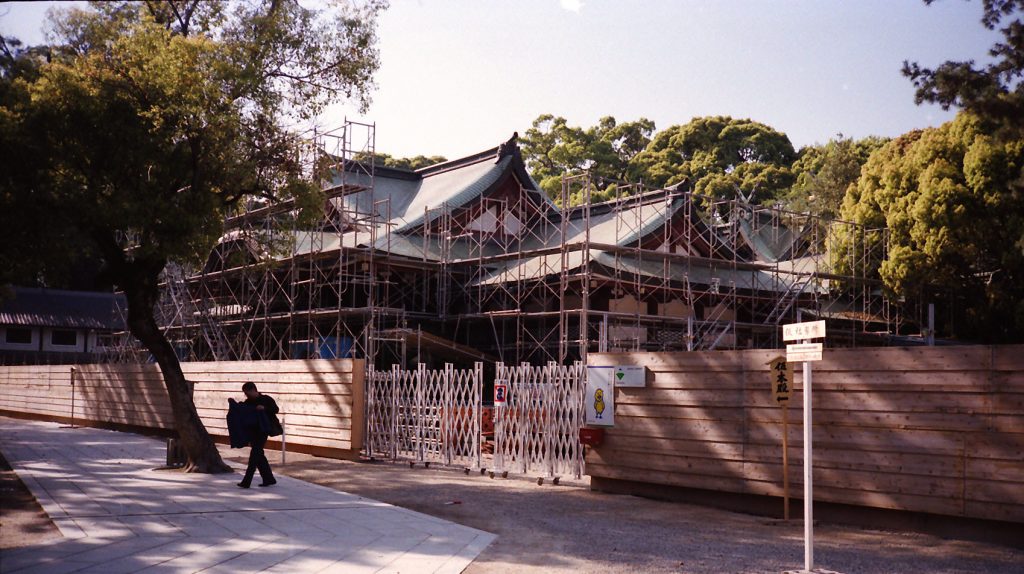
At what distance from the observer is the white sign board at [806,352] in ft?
25.9

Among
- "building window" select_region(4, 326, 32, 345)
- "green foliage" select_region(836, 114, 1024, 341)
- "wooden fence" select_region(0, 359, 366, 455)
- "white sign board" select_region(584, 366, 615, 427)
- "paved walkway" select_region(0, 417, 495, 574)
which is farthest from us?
"building window" select_region(4, 326, 32, 345)

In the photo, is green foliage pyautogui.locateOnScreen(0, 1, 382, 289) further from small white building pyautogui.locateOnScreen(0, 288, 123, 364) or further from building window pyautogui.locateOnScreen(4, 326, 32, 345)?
building window pyautogui.locateOnScreen(4, 326, 32, 345)

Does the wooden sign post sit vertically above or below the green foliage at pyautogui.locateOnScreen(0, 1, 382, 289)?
below

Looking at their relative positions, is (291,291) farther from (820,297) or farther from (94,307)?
(94,307)

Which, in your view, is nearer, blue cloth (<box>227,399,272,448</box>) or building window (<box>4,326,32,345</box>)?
blue cloth (<box>227,399,272,448</box>)

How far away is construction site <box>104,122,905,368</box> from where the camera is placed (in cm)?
2600

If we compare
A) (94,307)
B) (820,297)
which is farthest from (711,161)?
(94,307)

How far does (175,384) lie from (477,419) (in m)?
4.88

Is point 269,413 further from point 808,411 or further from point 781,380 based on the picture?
point 808,411

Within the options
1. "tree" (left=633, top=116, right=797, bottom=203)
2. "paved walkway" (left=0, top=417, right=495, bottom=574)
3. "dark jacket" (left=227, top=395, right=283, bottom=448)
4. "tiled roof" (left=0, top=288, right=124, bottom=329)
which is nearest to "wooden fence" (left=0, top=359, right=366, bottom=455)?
"paved walkway" (left=0, top=417, right=495, bottom=574)

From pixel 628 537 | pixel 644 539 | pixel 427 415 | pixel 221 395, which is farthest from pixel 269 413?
pixel 221 395

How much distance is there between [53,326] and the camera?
47.2 meters

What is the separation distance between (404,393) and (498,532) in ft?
24.8

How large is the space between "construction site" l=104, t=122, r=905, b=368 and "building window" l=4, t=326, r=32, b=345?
18969 millimetres
